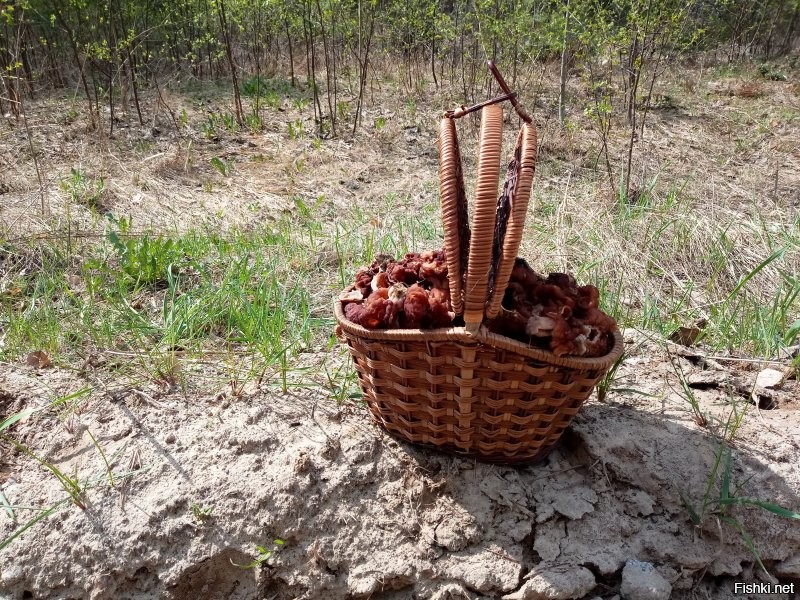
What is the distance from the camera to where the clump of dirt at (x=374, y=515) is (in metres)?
1.45

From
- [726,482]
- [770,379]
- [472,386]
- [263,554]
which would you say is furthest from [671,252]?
[263,554]

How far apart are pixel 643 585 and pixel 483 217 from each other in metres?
1.02

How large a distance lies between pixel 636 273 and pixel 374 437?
179cm

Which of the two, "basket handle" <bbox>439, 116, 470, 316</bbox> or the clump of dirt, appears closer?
"basket handle" <bbox>439, 116, 470, 316</bbox>

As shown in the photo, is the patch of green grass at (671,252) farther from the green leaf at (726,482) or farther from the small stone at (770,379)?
the green leaf at (726,482)

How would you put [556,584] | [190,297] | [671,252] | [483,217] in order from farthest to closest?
[671,252] < [190,297] < [556,584] < [483,217]

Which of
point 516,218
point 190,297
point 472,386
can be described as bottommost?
point 190,297

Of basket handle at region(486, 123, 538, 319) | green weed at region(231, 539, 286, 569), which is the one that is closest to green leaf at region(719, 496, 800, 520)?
basket handle at region(486, 123, 538, 319)

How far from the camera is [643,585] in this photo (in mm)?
1396

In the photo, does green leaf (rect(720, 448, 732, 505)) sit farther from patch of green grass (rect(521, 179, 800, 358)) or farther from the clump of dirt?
patch of green grass (rect(521, 179, 800, 358))

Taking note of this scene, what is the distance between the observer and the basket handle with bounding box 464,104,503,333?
1.13m

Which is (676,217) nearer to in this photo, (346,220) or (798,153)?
Result: (346,220)

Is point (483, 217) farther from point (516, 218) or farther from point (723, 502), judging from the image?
point (723, 502)

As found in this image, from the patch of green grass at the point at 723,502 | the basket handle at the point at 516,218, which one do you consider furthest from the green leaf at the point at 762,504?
the basket handle at the point at 516,218
